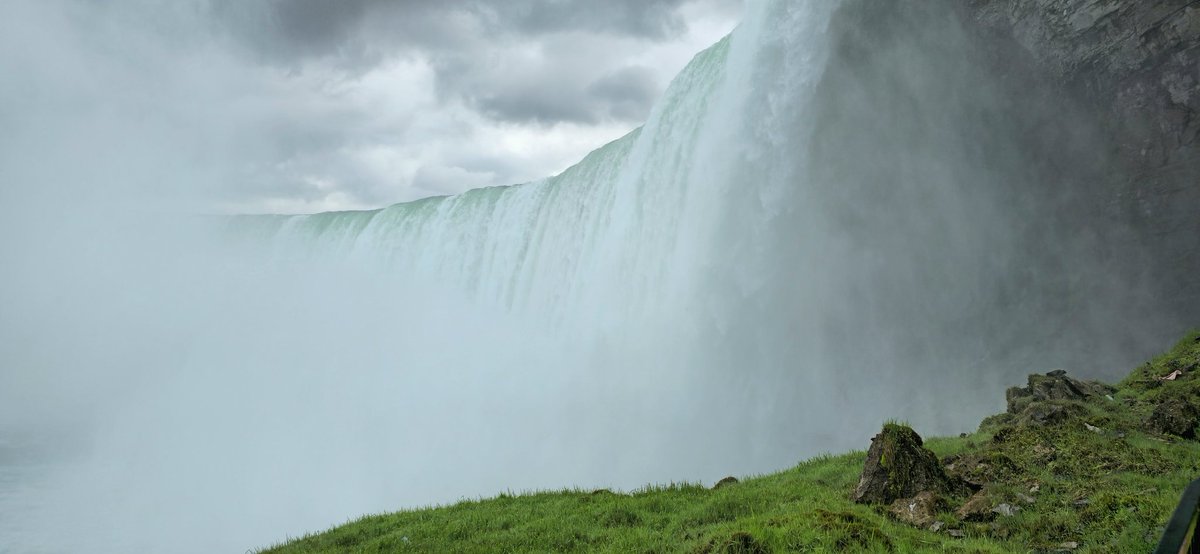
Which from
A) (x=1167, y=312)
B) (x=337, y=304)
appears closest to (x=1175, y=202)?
(x=1167, y=312)

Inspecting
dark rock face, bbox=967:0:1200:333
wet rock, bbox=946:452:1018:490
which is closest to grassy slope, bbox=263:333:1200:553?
wet rock, bbox=946:452:1018:490

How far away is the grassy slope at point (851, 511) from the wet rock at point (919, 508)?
138mm

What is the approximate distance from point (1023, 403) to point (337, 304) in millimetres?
43737

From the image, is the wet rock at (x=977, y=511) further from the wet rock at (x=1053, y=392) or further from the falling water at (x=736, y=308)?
the falling water at (x=736, y=308)

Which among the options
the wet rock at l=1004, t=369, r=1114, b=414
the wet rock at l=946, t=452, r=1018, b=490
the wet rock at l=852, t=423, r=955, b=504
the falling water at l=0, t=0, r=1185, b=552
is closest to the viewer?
the wet rock at l=852, t=423, r=955, b=504

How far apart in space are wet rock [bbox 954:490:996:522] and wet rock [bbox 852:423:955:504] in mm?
435

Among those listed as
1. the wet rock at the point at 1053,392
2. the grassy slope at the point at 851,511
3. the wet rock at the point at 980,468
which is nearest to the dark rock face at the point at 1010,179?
the grassy slope at the point at 851,511

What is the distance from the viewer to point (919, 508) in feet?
22.6

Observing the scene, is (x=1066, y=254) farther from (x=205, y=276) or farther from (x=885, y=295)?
(x=205, y=276)

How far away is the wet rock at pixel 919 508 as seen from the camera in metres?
6.70

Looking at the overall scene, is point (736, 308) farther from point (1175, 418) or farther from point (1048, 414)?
point (1175, 418)

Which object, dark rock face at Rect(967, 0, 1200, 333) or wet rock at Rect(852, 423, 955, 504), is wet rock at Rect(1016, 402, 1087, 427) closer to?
wet rock at Rect(852, 423, 955, 504)

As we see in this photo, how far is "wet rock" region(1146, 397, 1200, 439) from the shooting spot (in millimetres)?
8516

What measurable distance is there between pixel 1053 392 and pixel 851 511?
6189mm
